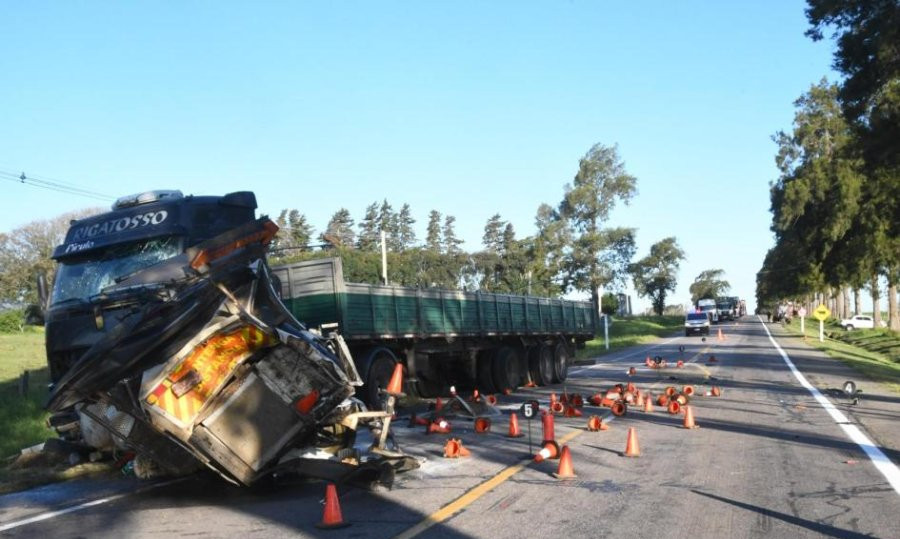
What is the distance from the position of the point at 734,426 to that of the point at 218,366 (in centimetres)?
880

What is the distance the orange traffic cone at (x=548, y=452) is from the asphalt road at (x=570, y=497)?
100 mm

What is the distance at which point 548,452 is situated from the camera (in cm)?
973

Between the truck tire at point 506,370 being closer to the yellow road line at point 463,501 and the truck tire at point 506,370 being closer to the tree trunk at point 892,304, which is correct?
the yellow road line at point 463,501

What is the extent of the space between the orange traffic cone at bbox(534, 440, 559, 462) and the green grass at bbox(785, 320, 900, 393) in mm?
13429

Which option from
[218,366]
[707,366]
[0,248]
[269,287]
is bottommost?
[707,366]

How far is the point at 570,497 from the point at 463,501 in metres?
1.02

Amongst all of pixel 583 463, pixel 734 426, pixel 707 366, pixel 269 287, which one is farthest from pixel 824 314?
pixel 269 287

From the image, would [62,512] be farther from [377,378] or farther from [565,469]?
[377,378]

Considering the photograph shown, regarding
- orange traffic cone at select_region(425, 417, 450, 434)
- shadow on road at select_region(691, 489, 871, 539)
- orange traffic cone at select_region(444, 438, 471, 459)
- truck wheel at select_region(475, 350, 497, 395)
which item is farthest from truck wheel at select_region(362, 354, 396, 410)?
shadow on road at select_region(691, 489, 871, 539)

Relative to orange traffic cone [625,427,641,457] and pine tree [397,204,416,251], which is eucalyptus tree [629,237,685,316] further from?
orange traffic cone [625,427,641,457]

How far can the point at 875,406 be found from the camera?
53.1 ft

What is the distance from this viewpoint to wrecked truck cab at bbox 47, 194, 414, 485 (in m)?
7.29

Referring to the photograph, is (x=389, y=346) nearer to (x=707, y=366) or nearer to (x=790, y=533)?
(x=790, y=533)

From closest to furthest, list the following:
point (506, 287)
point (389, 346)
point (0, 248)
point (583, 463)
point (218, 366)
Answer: point (218, 366)
point (583, 463)
point (389, 346)
point (0, 248)
point (506, 287)
